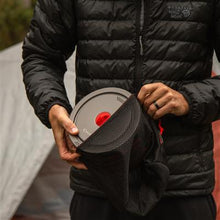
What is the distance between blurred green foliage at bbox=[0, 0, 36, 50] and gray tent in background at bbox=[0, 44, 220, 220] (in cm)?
242

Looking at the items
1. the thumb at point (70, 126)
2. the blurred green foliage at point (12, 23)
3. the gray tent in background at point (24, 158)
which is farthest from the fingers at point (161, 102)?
the blurred green foliage at point (12, 23)

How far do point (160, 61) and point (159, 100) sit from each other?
12 centimetres

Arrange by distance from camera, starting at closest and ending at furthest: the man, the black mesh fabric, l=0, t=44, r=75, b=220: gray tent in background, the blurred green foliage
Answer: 1. the black mesh fabric
2. the man
3. l=0, t=44, r=75, b=220: gray tent in background
4. the blurred green foliage

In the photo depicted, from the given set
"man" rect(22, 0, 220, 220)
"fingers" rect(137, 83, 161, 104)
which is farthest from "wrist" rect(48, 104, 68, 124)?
"fingers" rect(137, 83, 161, 104)

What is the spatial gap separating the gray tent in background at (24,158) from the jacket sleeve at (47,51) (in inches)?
33.5

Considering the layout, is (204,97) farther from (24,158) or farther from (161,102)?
(24,158)

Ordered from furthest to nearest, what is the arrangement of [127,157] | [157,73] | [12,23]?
[12,23] → [157,73] → [127,157]

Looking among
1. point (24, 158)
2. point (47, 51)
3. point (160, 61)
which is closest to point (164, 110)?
point (160, 61)

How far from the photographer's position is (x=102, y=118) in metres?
1.05

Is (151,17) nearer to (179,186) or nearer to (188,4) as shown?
(188,4)

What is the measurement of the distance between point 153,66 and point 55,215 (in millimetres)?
1280

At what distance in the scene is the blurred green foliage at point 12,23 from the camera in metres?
5.00

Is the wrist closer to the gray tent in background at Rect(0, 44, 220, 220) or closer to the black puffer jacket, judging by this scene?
the black puffer jacket

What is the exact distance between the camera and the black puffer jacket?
1.11 m
